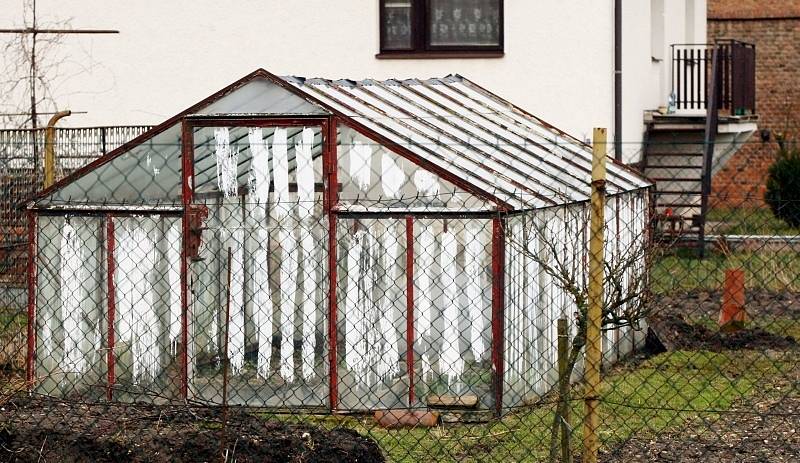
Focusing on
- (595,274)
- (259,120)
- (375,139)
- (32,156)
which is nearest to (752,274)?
(375,139)

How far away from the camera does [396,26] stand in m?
18.7

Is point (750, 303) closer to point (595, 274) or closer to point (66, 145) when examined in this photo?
point (66, 145)

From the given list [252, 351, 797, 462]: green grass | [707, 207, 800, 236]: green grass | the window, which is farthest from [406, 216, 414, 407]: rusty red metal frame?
[707, 207, 800, 236]: green grass

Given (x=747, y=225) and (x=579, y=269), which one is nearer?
(x=579, y=269)

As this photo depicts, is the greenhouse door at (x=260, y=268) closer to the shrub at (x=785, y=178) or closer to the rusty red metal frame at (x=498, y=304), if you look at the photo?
the rusty red metal frame at (x=498, y=304)

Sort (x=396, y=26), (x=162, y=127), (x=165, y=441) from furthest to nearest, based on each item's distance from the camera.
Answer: (x=396, y=26)
(x=162, y=127)
(x=165, y=441)

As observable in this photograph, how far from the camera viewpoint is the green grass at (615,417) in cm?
812

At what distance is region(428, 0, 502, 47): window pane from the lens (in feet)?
60.4

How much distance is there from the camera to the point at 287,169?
9.73 metres

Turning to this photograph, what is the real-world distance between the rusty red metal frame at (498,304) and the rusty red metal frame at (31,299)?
3.23 meters

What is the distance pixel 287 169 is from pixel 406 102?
1979mm

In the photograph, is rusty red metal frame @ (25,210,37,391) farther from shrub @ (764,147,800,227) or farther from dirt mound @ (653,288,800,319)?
shrub @ (764,147,800,227)

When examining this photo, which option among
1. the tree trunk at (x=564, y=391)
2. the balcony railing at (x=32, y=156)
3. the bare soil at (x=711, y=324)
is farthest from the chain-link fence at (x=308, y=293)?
the balcony railing at (x=32, y=156)

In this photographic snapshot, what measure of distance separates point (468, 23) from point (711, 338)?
22.9ft
